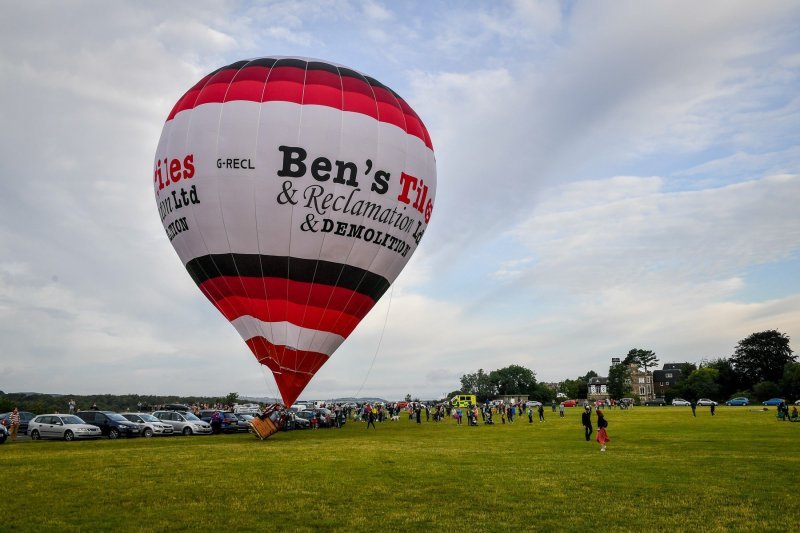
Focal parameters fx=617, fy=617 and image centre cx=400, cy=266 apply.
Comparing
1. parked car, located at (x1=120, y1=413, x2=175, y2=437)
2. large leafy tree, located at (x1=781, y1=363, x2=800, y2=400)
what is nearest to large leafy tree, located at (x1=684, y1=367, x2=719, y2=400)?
large leafy tree, located at (x1=781, y1=363, x2=800, y2=400)

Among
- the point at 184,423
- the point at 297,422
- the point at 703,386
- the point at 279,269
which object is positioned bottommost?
the point at 297,422

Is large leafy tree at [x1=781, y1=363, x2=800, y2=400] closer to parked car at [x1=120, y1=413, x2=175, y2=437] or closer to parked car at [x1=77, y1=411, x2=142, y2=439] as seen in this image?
parked car at [x1=120, y1=413, x2=175, y2=437]

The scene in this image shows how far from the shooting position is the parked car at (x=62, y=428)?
29.1 meters

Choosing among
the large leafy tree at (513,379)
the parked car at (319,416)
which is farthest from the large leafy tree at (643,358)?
the parked car at (319,416)

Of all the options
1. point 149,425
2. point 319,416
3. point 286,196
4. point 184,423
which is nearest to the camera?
point 286,196

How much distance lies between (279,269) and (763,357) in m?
120

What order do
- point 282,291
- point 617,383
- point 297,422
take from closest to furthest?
point 282,291 < point 297,422 < point 617,383

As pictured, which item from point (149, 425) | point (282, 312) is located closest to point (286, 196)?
point (282, 312)

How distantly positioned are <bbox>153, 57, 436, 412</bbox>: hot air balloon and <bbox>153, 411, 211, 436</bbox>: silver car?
12617 mm

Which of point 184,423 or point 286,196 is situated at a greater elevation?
point 286,196

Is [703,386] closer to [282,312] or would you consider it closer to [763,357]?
[763,357]

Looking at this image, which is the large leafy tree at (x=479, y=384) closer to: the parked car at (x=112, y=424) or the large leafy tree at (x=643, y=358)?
the large leafy tree at (x=643, y=358)

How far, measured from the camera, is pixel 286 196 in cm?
2169

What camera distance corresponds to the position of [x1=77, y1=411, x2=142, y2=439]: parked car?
102 feet
